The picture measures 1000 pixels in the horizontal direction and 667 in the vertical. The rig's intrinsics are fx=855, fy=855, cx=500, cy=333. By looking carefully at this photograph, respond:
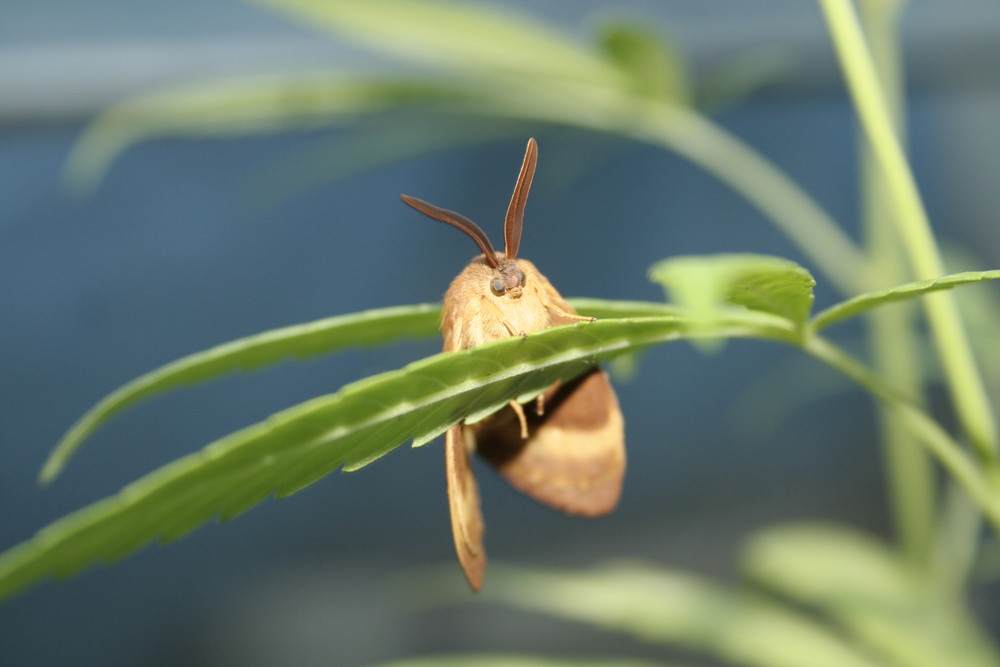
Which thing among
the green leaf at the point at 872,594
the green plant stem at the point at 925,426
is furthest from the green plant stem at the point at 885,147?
the green leaf at the point at 872,594

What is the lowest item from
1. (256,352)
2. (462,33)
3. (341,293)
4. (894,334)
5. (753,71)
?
(256,352)

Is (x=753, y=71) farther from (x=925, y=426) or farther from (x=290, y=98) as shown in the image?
(x=925, y=426)

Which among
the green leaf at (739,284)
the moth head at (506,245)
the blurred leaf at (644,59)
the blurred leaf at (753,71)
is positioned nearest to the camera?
the green leaf at (739,284)

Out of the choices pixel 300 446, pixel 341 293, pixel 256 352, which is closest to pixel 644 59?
pixel 256 352

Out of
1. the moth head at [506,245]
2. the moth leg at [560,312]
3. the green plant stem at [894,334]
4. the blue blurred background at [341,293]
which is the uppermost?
the blue blurred background at [341,293]

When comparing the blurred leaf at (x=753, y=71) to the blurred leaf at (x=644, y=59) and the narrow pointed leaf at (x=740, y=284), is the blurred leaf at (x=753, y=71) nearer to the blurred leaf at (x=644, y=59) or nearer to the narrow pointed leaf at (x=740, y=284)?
the blurred leaf at (x=644, y=59)

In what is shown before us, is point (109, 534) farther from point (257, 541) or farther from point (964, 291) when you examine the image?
point (257, 541)
